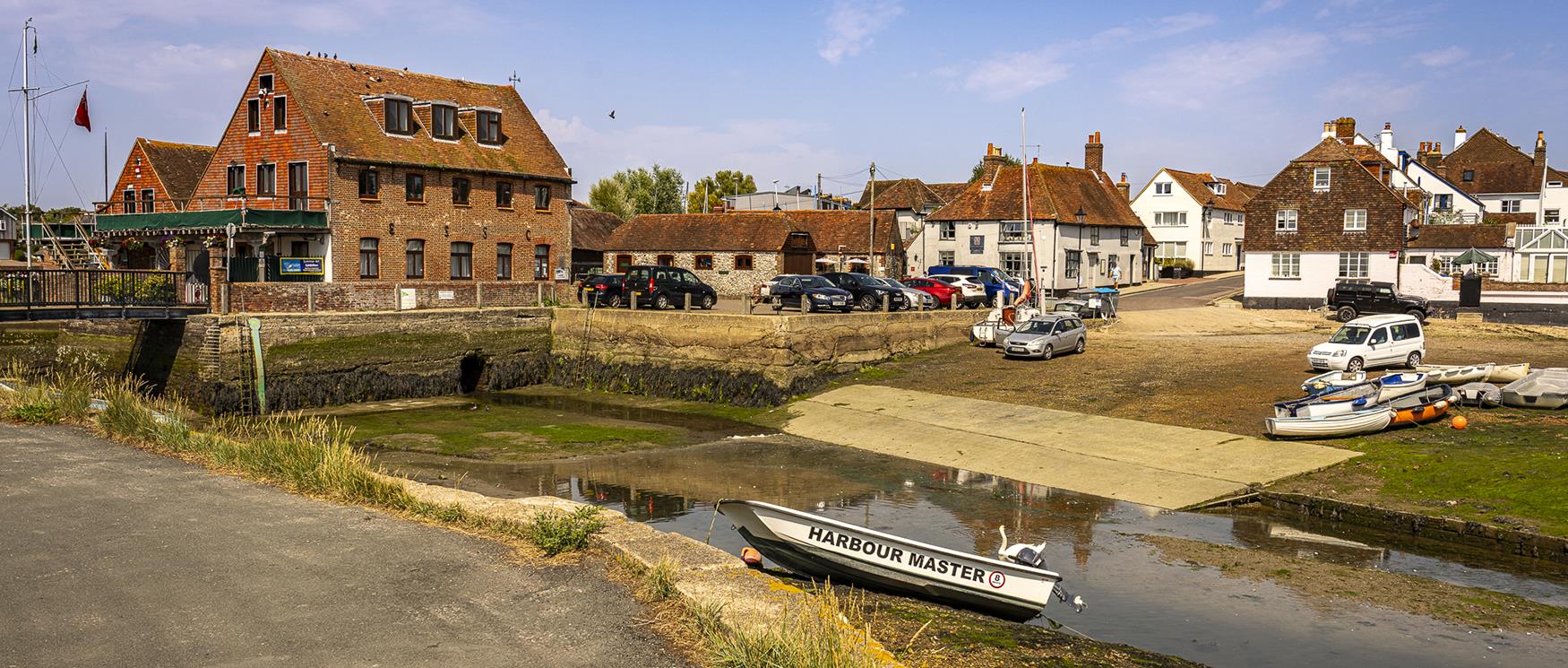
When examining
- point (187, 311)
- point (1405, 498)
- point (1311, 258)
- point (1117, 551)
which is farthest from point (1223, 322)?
point (187, 311)

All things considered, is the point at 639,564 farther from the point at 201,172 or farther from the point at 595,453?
the point at 201,172

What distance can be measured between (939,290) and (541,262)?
20535 millimetres

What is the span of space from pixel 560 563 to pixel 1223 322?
4326cm

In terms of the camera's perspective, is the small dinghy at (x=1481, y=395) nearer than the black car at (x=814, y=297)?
Yes

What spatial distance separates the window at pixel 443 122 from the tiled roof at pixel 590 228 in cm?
2031

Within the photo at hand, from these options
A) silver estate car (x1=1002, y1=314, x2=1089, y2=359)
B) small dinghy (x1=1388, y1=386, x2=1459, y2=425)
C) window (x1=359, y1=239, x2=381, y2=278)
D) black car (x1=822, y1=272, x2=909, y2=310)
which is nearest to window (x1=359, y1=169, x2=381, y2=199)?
window (x1=359, y1=239, x2=381, y2=278)

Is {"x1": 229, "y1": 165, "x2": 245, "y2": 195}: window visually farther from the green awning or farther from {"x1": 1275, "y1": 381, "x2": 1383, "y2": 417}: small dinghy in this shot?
{"x1": 1275, "y1": 381, "x2": 1383, "y2": 417}: small dinghy

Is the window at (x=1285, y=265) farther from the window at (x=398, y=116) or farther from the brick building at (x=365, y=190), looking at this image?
the window at (x=398, y=116)

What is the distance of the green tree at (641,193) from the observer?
10412cm

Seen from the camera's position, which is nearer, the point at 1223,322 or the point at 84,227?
the point at 1223,322

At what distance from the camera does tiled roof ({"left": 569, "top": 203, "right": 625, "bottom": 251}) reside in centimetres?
7262

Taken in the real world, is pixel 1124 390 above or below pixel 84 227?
below

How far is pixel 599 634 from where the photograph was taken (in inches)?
408

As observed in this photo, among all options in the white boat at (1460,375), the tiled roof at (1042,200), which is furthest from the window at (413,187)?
the white boat at (1460,375)
